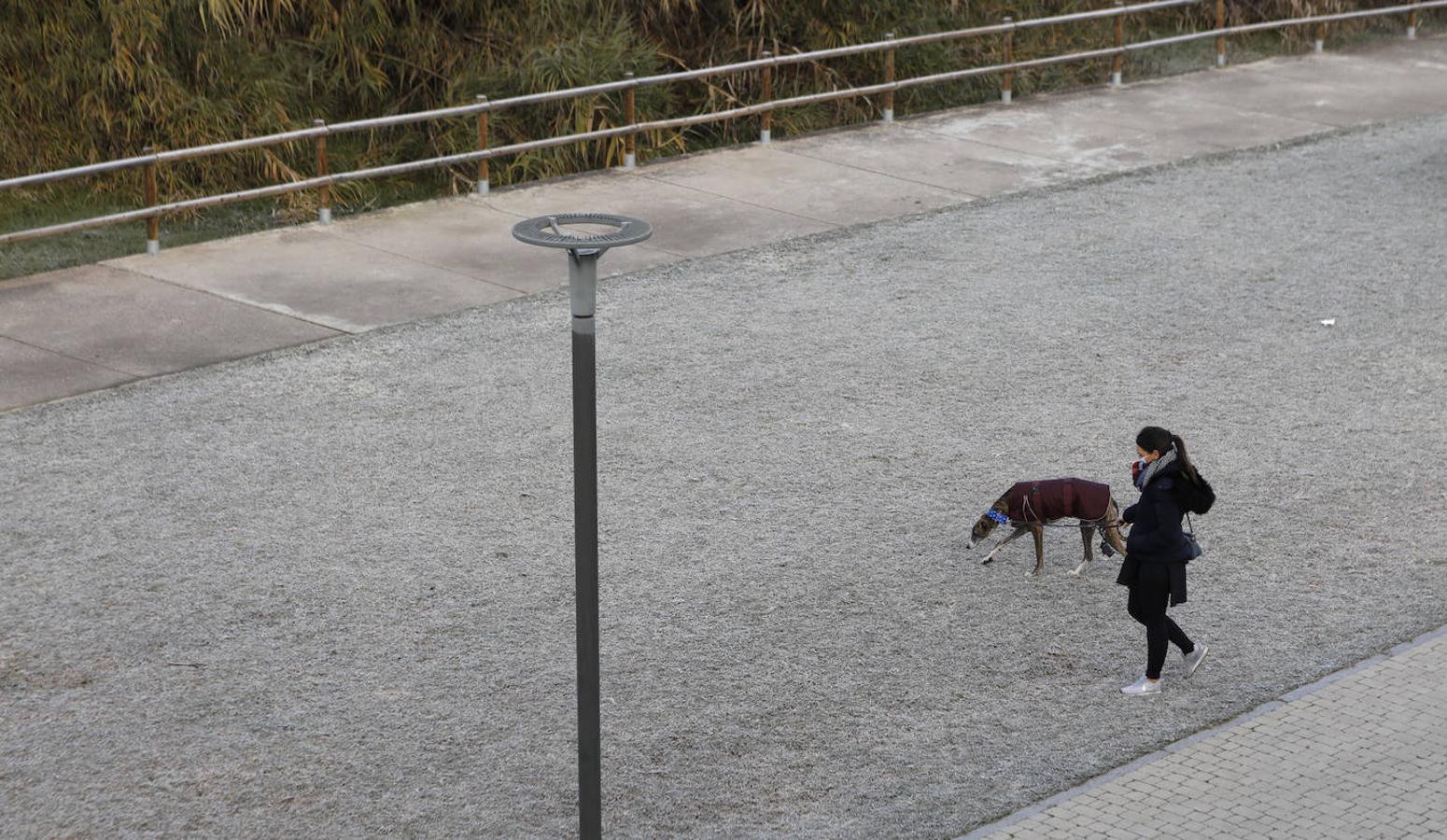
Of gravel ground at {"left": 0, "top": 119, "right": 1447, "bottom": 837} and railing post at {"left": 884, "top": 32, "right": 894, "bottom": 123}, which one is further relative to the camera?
railing post at {"left": 884, "top": 32, "right": 894, "bottom": 123}

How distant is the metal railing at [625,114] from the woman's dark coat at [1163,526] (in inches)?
341

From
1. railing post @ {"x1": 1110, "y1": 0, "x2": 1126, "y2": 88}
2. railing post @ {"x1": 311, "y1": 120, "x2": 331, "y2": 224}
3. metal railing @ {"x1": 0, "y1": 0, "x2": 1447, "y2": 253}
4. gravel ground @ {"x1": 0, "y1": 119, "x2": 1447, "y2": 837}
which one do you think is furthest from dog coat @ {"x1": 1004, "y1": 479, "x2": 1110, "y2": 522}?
railing post @ {"x1": 1110, "y1": 0, "x2": 1126, "y2": 88}

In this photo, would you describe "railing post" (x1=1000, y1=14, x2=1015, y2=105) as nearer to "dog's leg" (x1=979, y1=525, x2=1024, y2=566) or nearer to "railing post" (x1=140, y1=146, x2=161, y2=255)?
"railing post" (x1=140, y1=146, x2=161, y2=255)

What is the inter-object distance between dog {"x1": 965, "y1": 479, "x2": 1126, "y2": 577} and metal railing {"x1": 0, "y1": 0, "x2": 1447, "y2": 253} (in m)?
7.61

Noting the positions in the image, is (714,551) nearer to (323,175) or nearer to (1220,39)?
(323,175)

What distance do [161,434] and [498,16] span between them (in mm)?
8110

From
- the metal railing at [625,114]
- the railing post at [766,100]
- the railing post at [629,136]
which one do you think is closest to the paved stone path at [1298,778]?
the metal railing at [625,114]

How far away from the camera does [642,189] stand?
16.3 meters

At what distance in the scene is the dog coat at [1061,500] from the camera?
8.53 m

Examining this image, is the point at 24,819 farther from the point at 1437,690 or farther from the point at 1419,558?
the point at 1419,558

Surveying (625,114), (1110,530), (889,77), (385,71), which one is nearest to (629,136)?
(625,114)

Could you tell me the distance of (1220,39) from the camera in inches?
850

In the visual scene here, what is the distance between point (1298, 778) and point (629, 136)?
36.8ft

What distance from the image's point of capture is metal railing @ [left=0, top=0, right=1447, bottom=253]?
1408 centimetres
